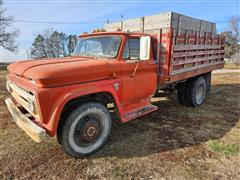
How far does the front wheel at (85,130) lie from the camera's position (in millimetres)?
3137

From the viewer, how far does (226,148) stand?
3768 millimetres

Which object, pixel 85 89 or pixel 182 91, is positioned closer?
pixel 85 89

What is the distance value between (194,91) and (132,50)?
3.15 meters

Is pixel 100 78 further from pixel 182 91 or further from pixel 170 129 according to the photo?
pixel 182 91

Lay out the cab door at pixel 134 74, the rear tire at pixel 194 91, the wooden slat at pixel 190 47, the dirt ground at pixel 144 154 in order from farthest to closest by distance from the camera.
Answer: the rear tire at pixel 194 91
the wooden slat at pixel 190 47
the cab door at pixel 134 74
the dirt ground at pixel 144 154

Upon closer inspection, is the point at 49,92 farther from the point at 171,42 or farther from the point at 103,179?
the point at 171,42

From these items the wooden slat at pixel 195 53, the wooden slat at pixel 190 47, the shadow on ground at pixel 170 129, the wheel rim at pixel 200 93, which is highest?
the wooden slat at pixel 190 47

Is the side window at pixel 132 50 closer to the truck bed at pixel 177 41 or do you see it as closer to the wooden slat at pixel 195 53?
the truck bed at pixel 177 41

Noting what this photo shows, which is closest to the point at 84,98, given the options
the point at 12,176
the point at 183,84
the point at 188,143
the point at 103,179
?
the point at 103,179

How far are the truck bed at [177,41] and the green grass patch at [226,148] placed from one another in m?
1.72

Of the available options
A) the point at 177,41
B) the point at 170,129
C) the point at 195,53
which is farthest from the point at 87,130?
the point at 195,53

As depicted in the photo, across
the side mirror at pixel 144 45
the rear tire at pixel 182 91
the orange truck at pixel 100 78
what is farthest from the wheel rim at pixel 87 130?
the rear tire at pixel 182 91

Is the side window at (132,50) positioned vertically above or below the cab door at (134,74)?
above

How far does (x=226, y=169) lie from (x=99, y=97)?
2.41 metres
